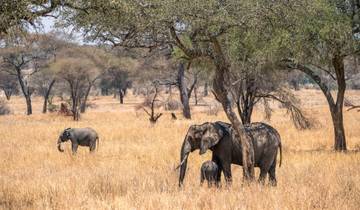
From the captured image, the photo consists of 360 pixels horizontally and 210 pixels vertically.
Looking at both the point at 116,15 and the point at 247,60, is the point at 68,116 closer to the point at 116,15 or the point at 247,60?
the point at 247,60

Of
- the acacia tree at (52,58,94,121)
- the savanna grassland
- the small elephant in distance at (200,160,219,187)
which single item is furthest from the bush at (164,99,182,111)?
the small elephant in distance at (200,160,219,187)

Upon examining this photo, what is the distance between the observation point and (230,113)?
32.5 feet

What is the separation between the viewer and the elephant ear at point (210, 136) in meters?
9.52

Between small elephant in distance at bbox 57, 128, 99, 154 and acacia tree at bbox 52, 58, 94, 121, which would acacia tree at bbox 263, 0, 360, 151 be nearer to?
small elephant in distance at bbox 57, 128, 99, 154

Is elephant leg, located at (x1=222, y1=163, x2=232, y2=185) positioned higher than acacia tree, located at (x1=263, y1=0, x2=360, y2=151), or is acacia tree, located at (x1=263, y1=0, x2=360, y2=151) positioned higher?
acacia tree, located at (x1=263, y1=0, x2=360, y2=151)

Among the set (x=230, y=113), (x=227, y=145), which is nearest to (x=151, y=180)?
(x=227, y=145)

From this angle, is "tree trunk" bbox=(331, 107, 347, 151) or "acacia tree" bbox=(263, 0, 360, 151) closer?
"acacia tree" bbox=(263, 0, 360, 151)

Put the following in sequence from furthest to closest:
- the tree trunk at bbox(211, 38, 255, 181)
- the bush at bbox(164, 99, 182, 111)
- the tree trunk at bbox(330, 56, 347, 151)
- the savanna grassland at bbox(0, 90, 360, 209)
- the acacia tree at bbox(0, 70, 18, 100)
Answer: the acacia tree at bbox(0, 70, 18, 100), the bush at bbox(164, 99, 182, 111), the tree trunk at bbox(330, 56, 347, 151), the tree trunk at bbox(211, 38, 255, 181), the savanna grassland at bbox(0, 90, 360, 209)

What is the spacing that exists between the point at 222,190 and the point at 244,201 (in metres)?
1.09

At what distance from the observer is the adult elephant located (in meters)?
9.57

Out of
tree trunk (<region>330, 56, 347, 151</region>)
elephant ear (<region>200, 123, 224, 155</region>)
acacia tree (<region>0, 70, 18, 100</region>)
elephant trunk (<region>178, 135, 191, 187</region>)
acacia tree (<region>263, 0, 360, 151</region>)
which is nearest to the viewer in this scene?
elephant trunk (<region>178, 135, 191, 187</region>)

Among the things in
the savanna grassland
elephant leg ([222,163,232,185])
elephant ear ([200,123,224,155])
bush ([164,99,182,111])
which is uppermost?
bush ([164,99,182,111])

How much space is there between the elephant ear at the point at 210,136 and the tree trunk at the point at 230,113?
330mm

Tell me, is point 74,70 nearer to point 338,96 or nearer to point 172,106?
point 172,106
